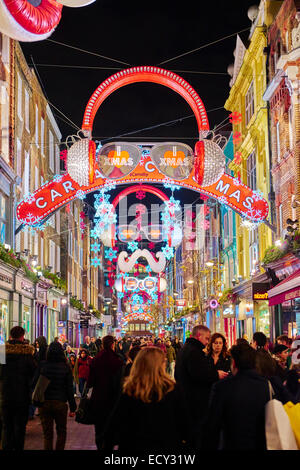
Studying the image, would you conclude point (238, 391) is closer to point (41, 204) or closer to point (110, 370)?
point (110, 370)

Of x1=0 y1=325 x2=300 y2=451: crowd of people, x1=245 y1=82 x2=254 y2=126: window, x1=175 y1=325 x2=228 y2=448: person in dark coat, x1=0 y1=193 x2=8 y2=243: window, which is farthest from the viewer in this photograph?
x1=245 y1=82 x2=254 y2=126: window

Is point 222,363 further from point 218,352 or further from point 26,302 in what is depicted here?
point 26,302

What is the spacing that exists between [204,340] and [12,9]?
16.2 feet

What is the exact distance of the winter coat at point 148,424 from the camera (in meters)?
5.24

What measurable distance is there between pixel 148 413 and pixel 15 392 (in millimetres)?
4957

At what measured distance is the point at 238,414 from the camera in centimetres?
562

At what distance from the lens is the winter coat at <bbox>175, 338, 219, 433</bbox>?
8.32 metres

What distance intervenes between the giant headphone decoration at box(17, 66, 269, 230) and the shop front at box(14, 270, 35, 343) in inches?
171

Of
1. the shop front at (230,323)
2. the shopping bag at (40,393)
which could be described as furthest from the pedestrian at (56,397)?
the shop front at (230,323)

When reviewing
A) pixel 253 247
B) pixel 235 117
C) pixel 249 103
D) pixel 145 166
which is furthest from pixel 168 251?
pixel 235 117

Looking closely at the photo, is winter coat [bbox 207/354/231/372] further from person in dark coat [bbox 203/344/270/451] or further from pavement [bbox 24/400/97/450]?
person in dark coat [bbox 203/344/270/451]

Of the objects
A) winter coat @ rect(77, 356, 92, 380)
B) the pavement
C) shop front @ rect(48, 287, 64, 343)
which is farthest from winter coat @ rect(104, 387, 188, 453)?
shop front @ rect(48, 287, 64, 343)

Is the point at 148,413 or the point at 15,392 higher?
the point at 148,413
